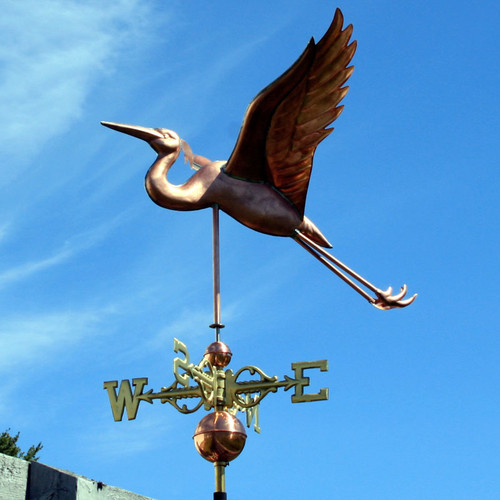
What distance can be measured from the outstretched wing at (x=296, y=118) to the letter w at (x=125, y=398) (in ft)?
5.94

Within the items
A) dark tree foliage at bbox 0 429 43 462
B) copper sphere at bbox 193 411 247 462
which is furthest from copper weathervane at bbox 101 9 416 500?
dark tree foliage at bbox 0 429 43 462

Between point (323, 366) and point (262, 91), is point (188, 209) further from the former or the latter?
point (323, 366)

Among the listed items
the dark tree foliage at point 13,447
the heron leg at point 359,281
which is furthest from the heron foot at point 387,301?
the dark tree foliage at point 13,447

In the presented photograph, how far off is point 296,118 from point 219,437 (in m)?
2.55

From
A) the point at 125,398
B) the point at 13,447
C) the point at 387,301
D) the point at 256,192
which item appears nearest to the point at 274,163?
the point at 256,192

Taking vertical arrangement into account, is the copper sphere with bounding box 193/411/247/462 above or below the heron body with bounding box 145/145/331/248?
below

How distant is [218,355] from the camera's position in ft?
26.3

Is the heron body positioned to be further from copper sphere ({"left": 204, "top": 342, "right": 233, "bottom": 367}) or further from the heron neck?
copper sphere ({"left": 204, "top": 342, "right": 233, "bottom": 367})

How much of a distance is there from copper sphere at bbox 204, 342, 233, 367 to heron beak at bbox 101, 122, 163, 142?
183 cm

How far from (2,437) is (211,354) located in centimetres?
1223

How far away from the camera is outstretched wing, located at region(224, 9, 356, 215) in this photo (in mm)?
8117

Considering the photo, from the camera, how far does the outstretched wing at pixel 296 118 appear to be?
8117 millimetres

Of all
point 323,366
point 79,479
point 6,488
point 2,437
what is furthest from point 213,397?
point 2,437

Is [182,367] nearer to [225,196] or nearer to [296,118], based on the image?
[225,196]
